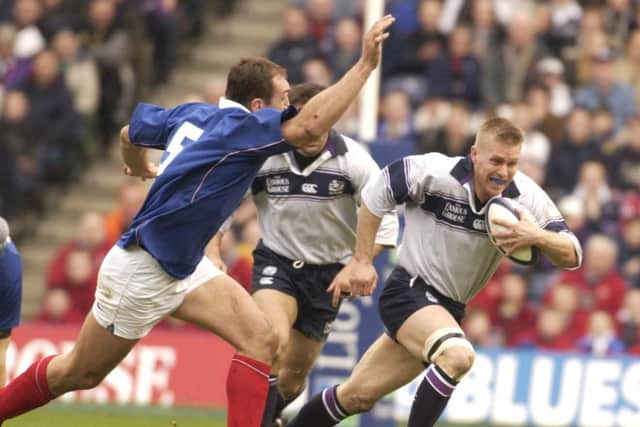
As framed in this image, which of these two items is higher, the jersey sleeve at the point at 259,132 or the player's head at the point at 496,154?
the jersey sleeve at the point at 259,132

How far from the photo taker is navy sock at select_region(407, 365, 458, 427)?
8.94m

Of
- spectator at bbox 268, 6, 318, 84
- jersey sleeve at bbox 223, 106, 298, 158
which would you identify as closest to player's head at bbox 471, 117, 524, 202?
jersey sleeve at bbox 223, 106, 298, 158

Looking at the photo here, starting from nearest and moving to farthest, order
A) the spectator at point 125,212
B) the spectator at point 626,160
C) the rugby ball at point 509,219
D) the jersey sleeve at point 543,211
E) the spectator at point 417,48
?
the rugby ball at point 509,219 → the jersey sleeve at point 543,211 → the spectator at point 626,160 → the spectator at point 125,212 → the spectator at point 417,48

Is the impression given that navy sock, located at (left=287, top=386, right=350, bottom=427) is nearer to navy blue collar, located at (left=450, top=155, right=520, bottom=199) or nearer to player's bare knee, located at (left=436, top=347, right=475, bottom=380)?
player's bare knee, located at (left=436, top=347, right=475, bottom=380)

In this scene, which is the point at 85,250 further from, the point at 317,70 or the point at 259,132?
the point at 259,132

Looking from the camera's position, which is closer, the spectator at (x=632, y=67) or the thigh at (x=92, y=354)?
the thigh at (x=92, y=354)

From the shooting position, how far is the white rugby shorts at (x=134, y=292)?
8625mm

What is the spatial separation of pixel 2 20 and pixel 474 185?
10976 millimetres

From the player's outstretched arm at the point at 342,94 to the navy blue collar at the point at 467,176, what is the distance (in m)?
1.41

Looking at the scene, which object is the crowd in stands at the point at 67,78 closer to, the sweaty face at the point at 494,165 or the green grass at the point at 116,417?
the green grass at the point at 116,417

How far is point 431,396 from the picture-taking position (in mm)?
8938

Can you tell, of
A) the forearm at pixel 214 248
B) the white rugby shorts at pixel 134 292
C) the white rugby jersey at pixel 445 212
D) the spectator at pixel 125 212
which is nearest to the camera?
the white rugby shorts at pixel 134 292

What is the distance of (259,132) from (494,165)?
1464 millimetres

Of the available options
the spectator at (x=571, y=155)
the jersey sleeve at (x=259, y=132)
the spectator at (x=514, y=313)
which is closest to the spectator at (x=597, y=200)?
the spectator at (x=571, y=155)
